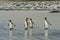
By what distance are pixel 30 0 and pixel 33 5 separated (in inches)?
556

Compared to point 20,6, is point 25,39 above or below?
below

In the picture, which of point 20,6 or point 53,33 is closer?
point 53,33

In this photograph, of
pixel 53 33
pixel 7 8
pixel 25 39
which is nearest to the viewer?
pixel 25 39

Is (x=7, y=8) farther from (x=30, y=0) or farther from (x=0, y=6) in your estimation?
(x=30, y=0)

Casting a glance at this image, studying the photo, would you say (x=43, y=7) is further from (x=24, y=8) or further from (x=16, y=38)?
(x=16, y=38)

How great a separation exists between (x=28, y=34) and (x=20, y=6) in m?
51.5

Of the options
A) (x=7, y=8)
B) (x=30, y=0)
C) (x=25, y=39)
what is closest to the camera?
→ (x=25, y=39)

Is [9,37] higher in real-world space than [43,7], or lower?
lower

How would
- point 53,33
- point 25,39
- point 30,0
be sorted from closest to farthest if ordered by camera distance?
point 25,39 < point 53,33 < point 30,0

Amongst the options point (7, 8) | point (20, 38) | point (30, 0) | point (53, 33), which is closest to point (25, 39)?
point (20, 38)

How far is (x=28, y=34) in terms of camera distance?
27.0 m

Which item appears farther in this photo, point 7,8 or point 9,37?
point 7,8

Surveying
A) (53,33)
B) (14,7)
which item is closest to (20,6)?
(14,7)

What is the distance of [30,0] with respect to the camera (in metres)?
91.7
